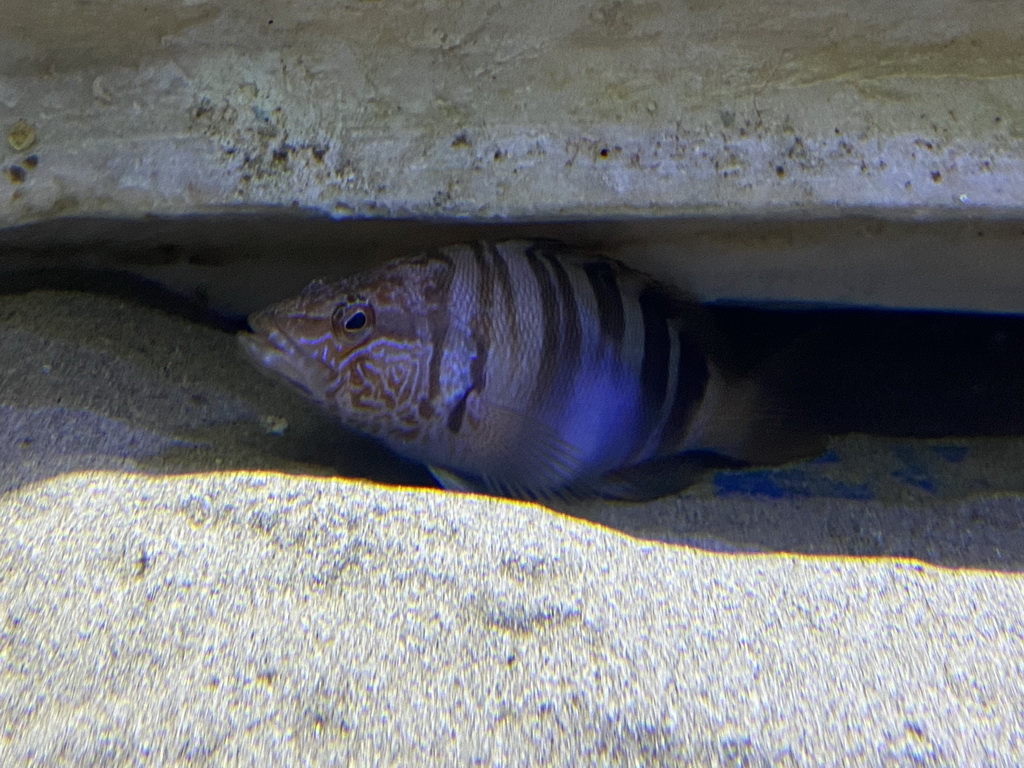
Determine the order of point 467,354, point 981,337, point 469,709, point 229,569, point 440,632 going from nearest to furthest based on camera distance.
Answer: point 469,709 → point 440,632 → point 229,569 → point 467,354 → point 981,337

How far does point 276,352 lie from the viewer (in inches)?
106

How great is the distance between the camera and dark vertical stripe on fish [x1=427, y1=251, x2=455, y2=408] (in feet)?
9.12

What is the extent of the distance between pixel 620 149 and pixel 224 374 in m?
1.77

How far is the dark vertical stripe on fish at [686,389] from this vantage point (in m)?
3.20

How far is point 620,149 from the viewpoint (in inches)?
92.0

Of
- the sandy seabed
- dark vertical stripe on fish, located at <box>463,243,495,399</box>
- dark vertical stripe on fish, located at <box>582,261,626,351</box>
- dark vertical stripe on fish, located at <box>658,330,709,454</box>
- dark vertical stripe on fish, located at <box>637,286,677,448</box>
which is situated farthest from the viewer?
dark vertical stripe on fish, located at <box>658,330,709,454</box>

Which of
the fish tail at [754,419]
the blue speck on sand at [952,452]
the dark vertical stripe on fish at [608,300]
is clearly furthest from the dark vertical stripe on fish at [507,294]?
the blue speck on sand at [952,452]

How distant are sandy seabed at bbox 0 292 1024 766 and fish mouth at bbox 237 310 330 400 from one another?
0.70m

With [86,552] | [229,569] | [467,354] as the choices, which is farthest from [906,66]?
[86,552]

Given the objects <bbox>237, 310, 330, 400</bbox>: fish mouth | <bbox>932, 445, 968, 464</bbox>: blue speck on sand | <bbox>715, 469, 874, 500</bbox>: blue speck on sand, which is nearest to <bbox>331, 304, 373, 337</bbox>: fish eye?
<bbox>237, 310, 330, 400</bbox>: fish mouth

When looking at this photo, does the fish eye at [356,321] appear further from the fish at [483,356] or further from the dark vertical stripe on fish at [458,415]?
the dark vertical stripe on fish at [458,415]

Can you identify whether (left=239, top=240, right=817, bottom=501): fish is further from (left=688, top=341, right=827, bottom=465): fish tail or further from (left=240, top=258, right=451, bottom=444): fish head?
(left=688, top=341, right=827, bottom=465): fish tail

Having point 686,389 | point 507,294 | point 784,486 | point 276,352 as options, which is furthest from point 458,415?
point 784,486

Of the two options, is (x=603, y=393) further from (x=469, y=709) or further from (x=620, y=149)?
(x=469, y=709)
